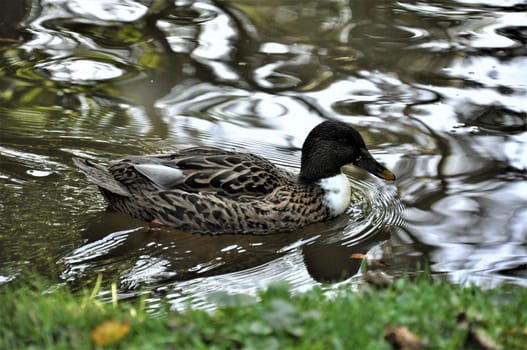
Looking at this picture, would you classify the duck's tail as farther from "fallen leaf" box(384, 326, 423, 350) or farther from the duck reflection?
"fallen leaf" box(384, 326, 423, 350)

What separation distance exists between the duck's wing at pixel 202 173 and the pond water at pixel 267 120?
406 millimetres

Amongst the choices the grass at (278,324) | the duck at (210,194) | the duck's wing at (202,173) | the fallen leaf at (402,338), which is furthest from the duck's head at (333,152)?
the fallen leaf at (402,338)

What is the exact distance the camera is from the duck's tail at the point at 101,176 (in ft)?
26.9

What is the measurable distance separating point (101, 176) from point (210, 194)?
3.19 ft

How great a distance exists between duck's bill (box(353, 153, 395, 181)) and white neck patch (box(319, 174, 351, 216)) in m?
0.21

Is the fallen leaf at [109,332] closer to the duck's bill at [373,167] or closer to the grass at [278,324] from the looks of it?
the grass at [278,324]

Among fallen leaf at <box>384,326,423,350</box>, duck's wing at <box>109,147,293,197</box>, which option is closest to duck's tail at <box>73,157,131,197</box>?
duck's wing at <box>109,147,293,197</box>

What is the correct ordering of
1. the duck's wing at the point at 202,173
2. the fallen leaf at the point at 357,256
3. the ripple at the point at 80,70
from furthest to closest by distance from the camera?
the ripple at the point at 80,70 → the duck's wing at the point at 202,173 → the fallen leaf at the point at 357,256

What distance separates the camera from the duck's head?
8.68 metres

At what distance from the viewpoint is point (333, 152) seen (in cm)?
870

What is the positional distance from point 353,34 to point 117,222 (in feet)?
16.5

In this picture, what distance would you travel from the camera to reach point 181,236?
8164mm

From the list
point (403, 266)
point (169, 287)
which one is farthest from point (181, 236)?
point (403, 266)

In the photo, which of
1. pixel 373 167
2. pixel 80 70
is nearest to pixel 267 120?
pixel 373 167
